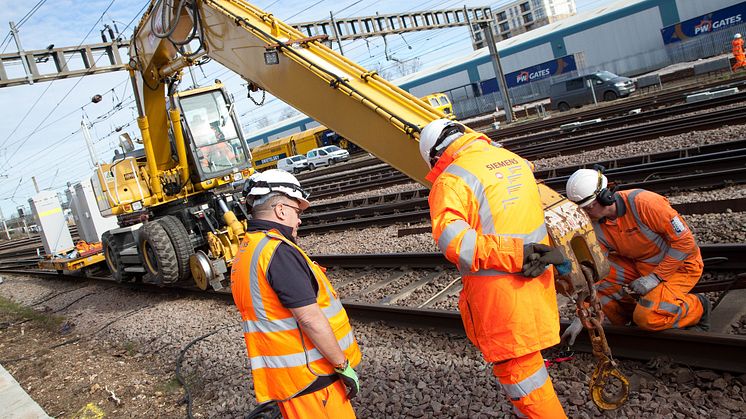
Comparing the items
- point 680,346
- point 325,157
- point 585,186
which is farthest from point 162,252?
point 325,157

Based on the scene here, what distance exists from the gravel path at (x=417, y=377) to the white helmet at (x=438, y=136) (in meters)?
1.96

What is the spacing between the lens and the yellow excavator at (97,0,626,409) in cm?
450

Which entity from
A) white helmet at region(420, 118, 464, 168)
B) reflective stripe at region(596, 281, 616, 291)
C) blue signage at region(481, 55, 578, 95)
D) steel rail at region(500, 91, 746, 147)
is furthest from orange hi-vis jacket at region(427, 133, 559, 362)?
blue signage at region(481, 55, 578, 95)

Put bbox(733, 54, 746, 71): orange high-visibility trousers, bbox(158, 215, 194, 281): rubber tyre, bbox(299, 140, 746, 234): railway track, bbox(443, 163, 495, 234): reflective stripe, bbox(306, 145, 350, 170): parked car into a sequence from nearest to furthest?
bbox(443, 163, 495, 234): reflective stripe
bbox(299, 140, 746, 234): railway track
bbox(158, 215, 194, 281): rubber tyre
bbox(733, 54, 746, 71): orange high-visibility trousers
bbox(306, 145, 350, 170): parked car

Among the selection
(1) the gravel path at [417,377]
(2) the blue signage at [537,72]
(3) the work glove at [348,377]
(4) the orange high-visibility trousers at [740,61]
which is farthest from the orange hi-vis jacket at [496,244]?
(2) the blue signage at [537,72]

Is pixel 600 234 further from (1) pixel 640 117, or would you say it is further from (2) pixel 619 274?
(1) pixel 640 117

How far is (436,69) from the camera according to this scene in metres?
55.0

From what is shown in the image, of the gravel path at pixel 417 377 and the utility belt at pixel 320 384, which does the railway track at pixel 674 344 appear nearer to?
the gravel path at pixel 417 377

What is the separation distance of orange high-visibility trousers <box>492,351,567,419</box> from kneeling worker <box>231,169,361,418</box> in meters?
0.83

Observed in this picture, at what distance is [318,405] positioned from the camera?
2.83 m

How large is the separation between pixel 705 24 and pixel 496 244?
39.3m

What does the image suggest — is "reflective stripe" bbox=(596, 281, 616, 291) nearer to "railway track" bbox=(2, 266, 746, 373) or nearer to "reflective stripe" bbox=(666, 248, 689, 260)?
"railway track" bbox=(2, 266, 746, 373)

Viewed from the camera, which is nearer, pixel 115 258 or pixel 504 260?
pixel 504 260

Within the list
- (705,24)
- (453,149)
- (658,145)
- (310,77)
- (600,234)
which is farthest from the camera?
(705,24)
